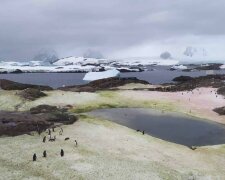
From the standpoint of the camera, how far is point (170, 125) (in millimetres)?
73562

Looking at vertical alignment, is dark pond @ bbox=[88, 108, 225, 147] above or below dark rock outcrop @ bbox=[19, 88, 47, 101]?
below

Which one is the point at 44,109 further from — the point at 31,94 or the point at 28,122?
the point at 28,122

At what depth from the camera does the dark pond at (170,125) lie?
6544 centimetres

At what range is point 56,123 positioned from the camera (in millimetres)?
67250

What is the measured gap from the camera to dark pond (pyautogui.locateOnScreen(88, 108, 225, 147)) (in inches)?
2576

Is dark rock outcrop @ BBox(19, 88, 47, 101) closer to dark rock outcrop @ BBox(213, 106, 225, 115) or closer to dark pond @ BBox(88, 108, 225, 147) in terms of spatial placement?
dark pond @ BBox(88, 108, 225, 147)

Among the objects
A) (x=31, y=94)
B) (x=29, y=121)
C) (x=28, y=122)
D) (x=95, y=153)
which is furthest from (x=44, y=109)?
(x=95, y=153)

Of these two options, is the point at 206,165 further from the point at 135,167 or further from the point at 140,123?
the point at 140,123

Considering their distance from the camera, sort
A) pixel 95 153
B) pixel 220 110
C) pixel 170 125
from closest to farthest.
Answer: pixel 95 153
pixel 170 125
pixel 220 110

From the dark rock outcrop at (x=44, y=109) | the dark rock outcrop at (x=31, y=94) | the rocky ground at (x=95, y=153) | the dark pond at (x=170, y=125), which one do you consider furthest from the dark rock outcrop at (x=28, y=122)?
the dark rock outcrop at (x=31, y=94)

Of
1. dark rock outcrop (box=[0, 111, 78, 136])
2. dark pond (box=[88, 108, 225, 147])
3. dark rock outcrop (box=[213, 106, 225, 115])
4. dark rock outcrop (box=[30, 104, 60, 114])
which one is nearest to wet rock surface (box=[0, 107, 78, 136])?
dark rock outcrop (box=[0, 111, 78, 136])

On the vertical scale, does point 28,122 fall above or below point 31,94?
below

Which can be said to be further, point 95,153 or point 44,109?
point 44,109

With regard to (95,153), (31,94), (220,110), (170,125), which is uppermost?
(31,94)
